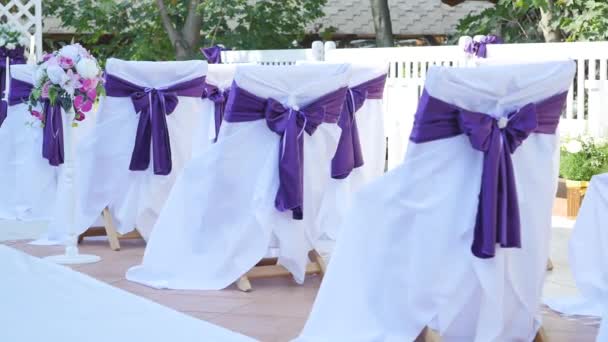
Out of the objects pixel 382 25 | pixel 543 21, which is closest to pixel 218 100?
pixel 543 21

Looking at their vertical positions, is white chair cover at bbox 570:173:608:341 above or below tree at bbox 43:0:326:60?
below

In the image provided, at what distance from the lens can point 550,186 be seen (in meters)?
3.96

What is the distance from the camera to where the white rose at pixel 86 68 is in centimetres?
575

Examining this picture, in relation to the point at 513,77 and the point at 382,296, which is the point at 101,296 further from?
the point at 513,77

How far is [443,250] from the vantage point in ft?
12.4

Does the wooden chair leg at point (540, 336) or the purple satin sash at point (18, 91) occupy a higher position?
the purple satin sash at point (18, 91)

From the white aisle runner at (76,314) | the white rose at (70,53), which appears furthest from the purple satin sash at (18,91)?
the white aisle runner at (76,314)

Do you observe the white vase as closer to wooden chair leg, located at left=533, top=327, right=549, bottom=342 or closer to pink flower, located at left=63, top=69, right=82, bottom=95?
pink flower, located at left=63, top=69, right=82, bottom=95

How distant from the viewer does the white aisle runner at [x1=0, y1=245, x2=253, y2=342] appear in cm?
145

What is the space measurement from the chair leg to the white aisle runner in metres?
4.55

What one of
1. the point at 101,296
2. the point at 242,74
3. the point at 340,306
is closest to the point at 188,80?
the point at 242,74

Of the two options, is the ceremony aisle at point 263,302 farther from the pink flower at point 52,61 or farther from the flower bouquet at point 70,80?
the pink flower at point 52,61

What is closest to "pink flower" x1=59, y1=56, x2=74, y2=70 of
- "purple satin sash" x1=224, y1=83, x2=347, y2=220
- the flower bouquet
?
the flower bouquet

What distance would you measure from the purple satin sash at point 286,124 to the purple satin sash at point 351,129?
0.51 meters
